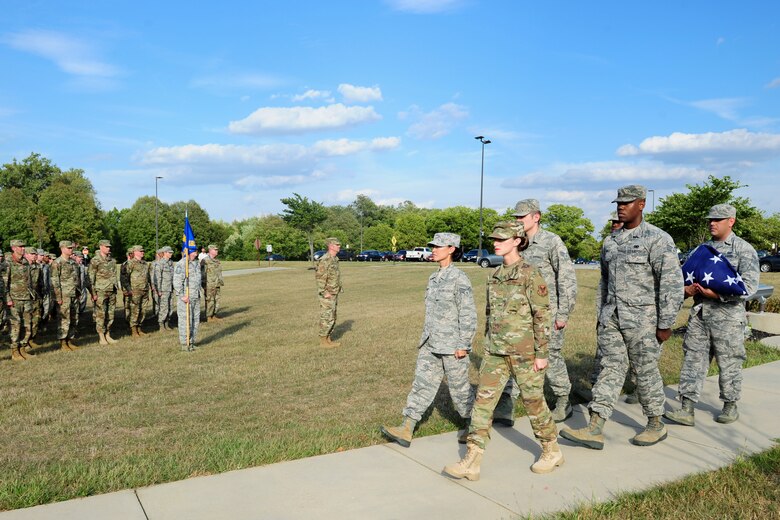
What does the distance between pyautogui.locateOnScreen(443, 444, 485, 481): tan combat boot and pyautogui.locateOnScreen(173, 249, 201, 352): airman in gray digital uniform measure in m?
8.17

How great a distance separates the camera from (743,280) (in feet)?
20.1

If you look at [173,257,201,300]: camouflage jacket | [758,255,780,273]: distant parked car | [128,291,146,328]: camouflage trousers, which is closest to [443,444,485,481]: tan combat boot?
[173,257,201,300]: camouflage jacket

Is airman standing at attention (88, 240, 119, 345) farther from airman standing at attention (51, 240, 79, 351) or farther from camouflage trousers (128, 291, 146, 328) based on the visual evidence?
camouflage trousers (128, 291, 146, 328)

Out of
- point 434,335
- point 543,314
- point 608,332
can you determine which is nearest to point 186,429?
point 434,335

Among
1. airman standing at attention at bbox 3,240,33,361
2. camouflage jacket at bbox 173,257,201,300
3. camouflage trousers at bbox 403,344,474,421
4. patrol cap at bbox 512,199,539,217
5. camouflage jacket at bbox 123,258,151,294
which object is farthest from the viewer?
camouflage jacket at bbox 123,258,151,294

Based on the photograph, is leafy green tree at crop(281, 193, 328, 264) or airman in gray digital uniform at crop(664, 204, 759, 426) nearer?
airman in gray digital uniform at crop(664, 204, 759, 426)

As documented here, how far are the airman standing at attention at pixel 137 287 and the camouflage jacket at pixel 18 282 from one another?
2.68 meters

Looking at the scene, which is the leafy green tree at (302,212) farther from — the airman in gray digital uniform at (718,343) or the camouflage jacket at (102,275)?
the airman in gray digital uniform at (718,343)

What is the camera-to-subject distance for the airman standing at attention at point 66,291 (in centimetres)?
1203

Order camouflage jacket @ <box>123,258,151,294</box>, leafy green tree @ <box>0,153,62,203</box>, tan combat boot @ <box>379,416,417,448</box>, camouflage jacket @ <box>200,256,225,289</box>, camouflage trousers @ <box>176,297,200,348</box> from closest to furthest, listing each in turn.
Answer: tan combat boot @ <box>379,416,417,448</box>
camouflage trousers @ <box>176,297,200,348</box>
camouflage jacket @ <box>123,258,151,294</box>
camouflage jacket @ <box>200,256,225,289</box>
leafy green tree @ <box>0,153,62,203</box>

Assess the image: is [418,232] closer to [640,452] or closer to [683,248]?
[683,248]

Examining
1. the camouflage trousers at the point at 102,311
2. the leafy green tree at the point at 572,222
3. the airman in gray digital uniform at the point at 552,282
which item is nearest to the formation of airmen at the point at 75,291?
the camouflage trousers at the point at 102,311

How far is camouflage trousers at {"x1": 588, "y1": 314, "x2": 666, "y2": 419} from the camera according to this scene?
5.21 meters

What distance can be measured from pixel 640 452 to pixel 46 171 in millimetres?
88641
